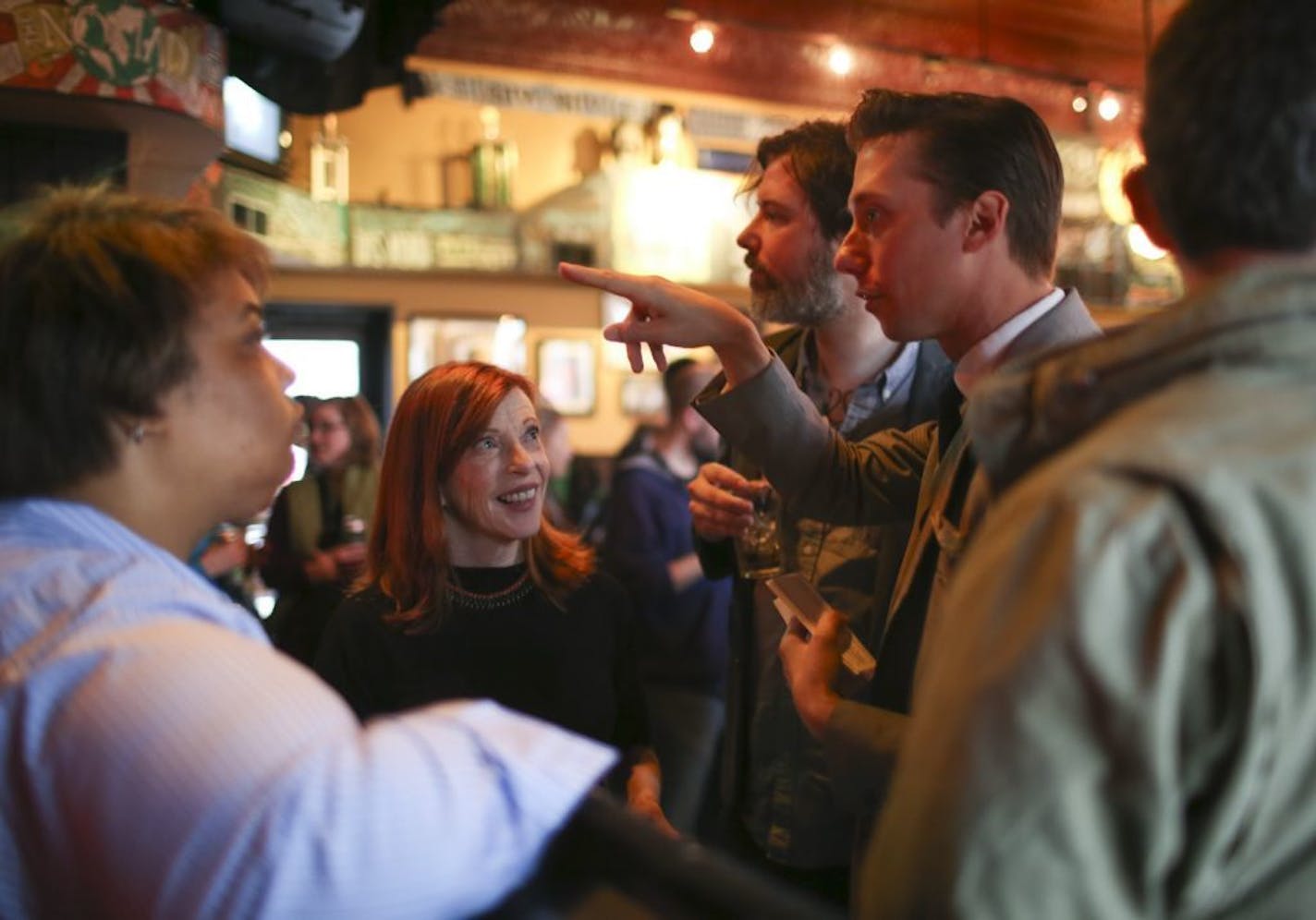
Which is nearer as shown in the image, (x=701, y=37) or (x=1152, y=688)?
(x=1152, y=688)

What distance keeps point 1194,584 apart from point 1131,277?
8692mm

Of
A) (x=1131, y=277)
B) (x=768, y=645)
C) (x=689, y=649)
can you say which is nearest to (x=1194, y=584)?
(x=768, y=645)

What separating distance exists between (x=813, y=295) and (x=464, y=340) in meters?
4.90

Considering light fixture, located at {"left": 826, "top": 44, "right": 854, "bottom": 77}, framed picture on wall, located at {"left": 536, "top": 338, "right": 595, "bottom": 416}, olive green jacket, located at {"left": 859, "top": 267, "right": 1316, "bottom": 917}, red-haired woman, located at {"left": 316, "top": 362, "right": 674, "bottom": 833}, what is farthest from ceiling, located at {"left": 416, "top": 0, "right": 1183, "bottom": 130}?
olive green jacket, located at {"left": 859, "top": 267, "right": 1316, "bottom": 917}

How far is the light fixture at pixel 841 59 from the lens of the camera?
6902mm

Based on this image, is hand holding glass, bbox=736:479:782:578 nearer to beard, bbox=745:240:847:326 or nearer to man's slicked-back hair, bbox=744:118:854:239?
beard, bbox=745:240:847:326

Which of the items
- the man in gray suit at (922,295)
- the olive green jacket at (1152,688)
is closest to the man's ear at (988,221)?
the man in gray suit at (922,295)

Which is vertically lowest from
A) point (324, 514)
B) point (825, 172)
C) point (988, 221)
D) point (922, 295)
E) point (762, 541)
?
point (324, 514)

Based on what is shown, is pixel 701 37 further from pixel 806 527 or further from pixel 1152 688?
pixel 1152 688

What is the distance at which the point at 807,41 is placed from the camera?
702cm

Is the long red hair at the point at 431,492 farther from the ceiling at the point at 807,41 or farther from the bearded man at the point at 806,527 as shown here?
the ceiling at the point at 807,41

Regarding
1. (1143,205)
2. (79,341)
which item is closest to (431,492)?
(79,341)

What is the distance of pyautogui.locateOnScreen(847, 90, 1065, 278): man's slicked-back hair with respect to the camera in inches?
62.9

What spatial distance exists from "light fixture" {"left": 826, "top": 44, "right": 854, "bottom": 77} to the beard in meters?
5.18
